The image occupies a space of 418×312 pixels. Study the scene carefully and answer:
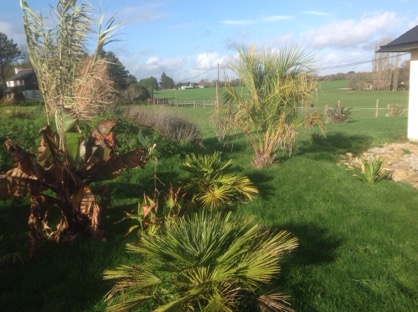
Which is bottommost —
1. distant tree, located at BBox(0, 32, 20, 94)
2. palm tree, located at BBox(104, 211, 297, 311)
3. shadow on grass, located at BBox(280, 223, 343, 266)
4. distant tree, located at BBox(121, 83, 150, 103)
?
shadow on grass, located at BBox(280, 223, 343, 266)

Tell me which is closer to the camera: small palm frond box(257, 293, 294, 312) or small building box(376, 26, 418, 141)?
small palm frond box(257, 293, 294, 312)

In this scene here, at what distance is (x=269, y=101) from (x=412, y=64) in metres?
7.47

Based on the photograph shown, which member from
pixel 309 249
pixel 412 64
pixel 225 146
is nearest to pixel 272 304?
pixel 309 249

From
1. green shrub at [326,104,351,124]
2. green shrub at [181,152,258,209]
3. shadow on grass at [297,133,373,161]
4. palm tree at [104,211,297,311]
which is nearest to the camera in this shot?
palm tree at [104,211,297,311]

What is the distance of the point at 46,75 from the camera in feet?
15.9

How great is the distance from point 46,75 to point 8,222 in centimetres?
243

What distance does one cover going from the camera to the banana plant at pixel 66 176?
14.7 feet

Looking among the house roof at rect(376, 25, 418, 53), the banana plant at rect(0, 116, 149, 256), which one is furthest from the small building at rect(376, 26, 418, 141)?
the banana plant at rect(0, 116, 149, 256)

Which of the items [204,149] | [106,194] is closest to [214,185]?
[106,194]

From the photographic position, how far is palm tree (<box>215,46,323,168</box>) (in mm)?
9211

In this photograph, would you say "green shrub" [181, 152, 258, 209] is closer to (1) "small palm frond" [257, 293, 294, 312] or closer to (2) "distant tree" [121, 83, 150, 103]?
(1) "small palm frond" [257, 293, 294, 312]

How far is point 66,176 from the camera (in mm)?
4762

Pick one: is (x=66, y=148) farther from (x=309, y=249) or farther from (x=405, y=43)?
(x=405, y=43)

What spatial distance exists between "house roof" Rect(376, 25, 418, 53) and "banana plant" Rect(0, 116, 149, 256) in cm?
1142
